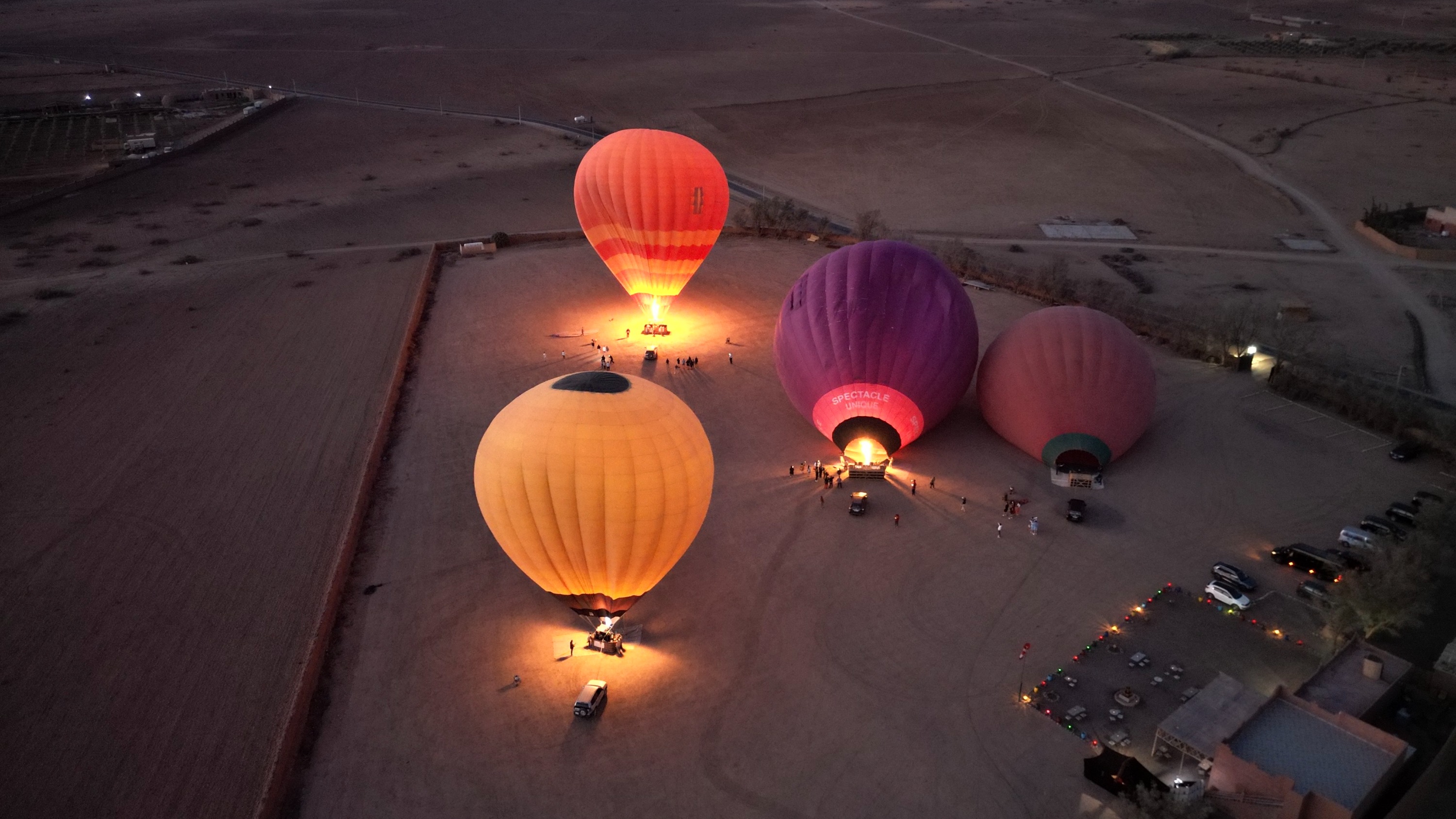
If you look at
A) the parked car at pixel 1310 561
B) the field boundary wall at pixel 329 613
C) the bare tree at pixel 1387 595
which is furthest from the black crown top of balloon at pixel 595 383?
the parked car at pixel 1310 561

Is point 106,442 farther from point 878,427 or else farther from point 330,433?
point 878,427

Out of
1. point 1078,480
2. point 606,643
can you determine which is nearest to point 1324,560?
point 1078,480

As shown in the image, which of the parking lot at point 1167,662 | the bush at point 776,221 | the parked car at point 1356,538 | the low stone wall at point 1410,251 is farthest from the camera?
the bush at point 776,221

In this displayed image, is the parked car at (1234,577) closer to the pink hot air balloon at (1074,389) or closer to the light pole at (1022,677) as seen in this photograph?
the pink hot air balloon at (1074,389)

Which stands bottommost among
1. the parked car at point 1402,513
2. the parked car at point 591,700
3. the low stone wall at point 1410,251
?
the parked car at point 591,700

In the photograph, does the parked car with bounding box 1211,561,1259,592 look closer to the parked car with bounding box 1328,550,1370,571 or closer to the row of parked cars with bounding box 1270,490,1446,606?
the row of parked cars with bounding box 1270,490,1446,606

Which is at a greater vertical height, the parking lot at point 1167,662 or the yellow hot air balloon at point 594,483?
the yellow hot air balloon at point 594,483

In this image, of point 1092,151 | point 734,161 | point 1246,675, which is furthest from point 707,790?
point 1092,151
